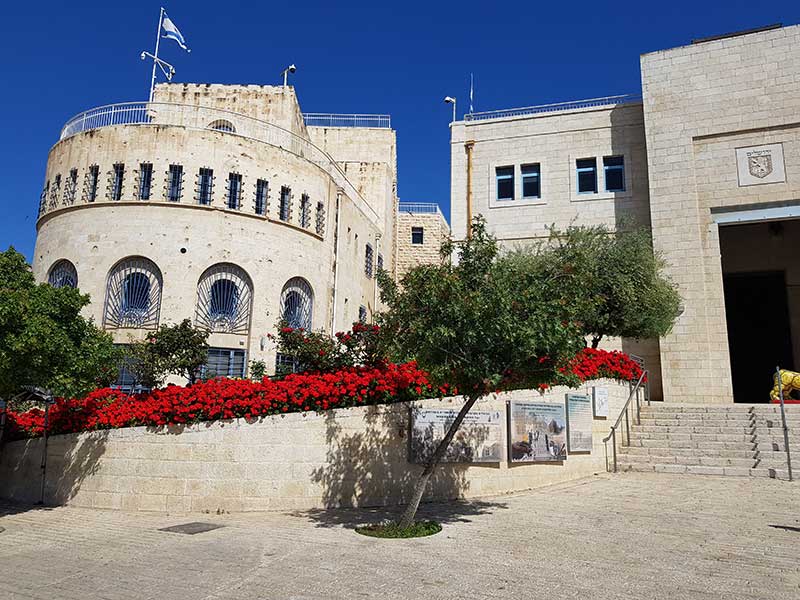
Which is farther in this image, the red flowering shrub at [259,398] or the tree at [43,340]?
the red flowering shrub at [259,398]

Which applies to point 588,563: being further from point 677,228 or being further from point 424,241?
point 424,241

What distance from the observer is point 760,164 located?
21875 mm

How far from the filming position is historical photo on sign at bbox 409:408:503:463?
433 inches

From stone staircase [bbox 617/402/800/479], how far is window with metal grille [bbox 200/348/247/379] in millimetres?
13655

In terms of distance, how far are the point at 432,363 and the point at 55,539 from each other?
6.15m

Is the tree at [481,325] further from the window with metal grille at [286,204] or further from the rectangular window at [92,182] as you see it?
the rectangular window at [92,182]

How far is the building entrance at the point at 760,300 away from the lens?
1016 inches

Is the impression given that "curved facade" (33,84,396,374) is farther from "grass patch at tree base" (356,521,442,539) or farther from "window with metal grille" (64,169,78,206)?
"grass patch at tree base" (356,521,442,539)

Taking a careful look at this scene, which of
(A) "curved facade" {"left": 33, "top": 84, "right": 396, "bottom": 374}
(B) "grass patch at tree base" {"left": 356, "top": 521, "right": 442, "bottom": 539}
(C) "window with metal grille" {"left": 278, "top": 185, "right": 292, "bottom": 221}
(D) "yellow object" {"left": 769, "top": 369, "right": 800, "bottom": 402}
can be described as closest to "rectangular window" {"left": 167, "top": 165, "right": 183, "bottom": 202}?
(A) "curved facade" {"left": 33, "top": 84, "right": 396, "bottom": 374}

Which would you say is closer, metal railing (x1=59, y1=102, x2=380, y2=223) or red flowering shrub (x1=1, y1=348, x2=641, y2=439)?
red flowering shrub (x1=1, y1=348, x2=641, y2=439)

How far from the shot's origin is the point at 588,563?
6.84 meters

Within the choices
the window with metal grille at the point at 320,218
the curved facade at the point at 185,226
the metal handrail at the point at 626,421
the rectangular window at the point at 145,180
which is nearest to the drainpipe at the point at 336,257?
the curved facade at the point at 185,226

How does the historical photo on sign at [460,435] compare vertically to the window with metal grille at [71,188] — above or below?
below

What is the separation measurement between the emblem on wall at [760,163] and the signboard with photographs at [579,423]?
1389 cm
